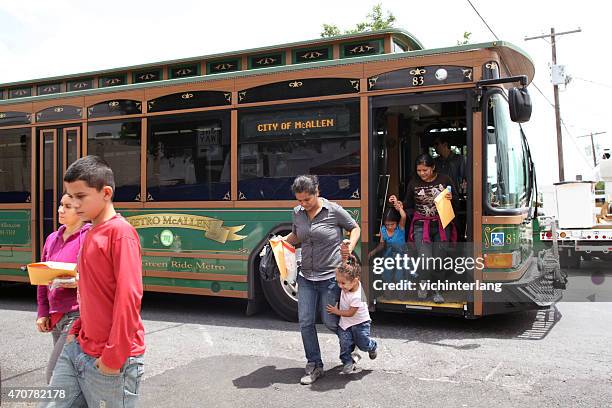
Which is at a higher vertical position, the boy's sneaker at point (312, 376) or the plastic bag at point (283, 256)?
the plastic bag at point (283, 256)

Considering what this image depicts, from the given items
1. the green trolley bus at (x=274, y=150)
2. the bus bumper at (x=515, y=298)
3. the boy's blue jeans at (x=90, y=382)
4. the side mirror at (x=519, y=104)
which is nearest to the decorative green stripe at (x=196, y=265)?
the green trolley bus at (x=274, y=150)

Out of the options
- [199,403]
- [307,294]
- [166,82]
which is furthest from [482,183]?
[166,82]

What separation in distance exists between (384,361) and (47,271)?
10.4ft

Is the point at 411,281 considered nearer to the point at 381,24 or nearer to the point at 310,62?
the point at 310,62

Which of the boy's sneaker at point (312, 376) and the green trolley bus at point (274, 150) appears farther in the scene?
Result: the green trolley bus at point (274, 150)

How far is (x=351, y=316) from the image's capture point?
493 centimetres

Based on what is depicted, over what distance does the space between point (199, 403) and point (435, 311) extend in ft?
9.77

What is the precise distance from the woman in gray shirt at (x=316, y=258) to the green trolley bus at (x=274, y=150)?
1756 millimetres

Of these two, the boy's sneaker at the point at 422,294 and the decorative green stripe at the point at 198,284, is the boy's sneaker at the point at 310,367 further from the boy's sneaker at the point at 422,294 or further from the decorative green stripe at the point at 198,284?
the decorative green stripe at the point at 198,284

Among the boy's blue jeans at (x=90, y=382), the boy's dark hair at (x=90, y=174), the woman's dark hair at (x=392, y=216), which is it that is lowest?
the boy's blue jeans at (x=90, y=382)

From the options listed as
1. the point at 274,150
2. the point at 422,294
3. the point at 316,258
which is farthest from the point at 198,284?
the point at 316,258

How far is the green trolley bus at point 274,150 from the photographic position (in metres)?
6.25

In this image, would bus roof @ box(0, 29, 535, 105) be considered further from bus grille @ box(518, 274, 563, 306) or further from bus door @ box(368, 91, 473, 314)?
bus grille @ box(518, 274, 563, 306)

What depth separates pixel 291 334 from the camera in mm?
6594
